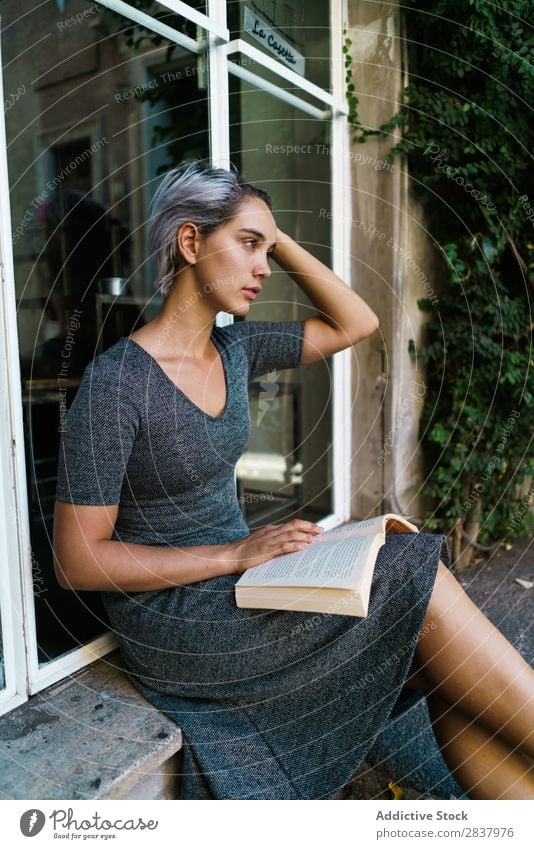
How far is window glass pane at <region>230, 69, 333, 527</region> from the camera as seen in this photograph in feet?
6.87

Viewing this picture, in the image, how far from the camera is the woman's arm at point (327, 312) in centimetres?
147

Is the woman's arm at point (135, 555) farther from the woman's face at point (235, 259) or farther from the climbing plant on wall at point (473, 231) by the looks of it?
the climbing plant on wall at point (473, 231)

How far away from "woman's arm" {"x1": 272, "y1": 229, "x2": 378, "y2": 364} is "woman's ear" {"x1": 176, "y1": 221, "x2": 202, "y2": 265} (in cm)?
27

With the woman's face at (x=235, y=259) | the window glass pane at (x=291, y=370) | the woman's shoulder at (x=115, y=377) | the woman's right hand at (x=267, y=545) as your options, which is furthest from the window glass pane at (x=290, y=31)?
the woman's right hand at (x=267, y=545)

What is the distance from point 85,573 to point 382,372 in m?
1.48

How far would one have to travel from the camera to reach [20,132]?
4.47 ft

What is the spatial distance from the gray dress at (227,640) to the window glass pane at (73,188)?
26 centimetres

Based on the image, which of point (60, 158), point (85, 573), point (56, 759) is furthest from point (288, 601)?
point (60, 158)

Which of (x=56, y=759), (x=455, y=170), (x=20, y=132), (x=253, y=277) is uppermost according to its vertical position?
(x=455, y=170)

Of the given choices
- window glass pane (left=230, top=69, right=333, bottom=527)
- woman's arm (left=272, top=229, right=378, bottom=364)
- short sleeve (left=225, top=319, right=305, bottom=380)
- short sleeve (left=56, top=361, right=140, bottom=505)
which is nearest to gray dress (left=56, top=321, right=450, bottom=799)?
short sleeve (left=56, top=361, right=140, bottom=505)

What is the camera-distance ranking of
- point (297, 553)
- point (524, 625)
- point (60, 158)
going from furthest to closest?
1. point (524, 625)
2. point (60, 158)
3. point (297, 553)

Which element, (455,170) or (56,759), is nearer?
(56,759)

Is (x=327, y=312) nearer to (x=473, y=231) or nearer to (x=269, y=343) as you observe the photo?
(x=269, y=343)

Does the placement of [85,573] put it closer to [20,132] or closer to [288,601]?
[288,601]
